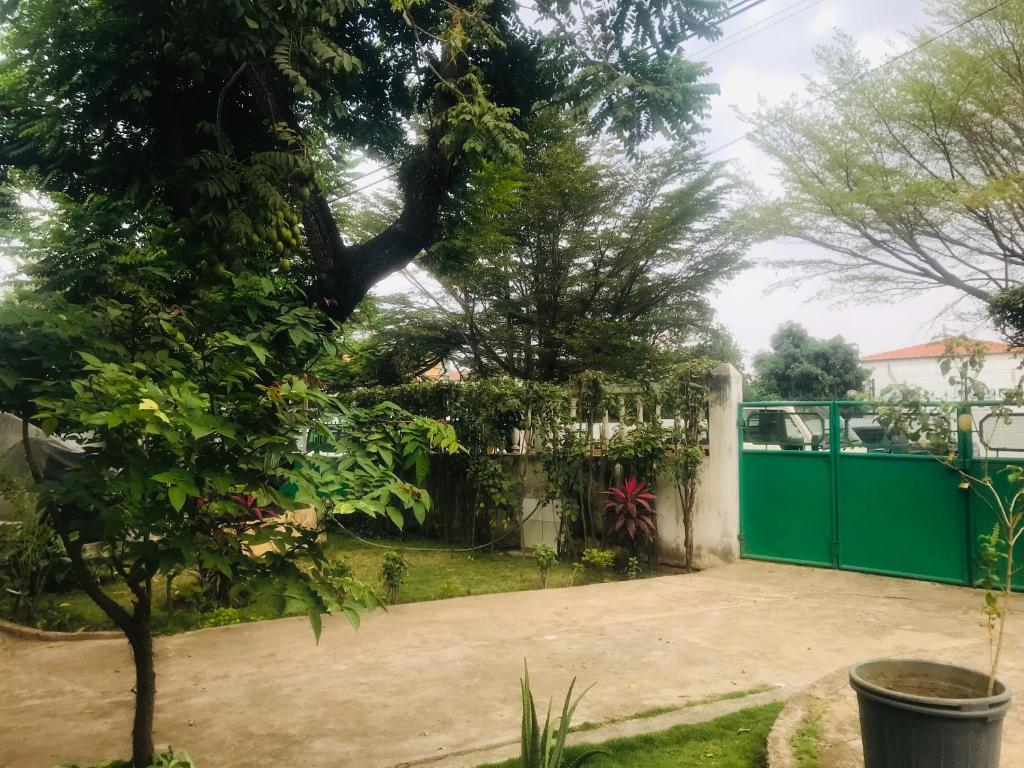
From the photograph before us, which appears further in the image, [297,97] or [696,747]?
[297,97]

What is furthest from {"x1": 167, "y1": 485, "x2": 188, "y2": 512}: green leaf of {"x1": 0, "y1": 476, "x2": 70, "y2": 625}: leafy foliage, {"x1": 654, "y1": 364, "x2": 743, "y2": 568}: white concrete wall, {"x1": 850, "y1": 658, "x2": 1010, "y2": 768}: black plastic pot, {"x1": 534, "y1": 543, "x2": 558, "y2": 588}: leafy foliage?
{"x1": 654, "y1": 364, "x2": 743, "y2": 568}: white concrete wall

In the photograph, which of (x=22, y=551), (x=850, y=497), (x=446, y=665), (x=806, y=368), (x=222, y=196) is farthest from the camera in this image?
(x=806, y=368)

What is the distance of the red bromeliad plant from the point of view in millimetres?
7914

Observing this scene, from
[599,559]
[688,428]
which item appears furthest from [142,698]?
[688,428]

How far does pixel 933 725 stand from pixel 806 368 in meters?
34.9

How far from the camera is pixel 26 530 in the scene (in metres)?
6.23

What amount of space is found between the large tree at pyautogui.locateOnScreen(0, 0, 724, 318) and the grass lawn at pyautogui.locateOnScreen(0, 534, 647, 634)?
8.80 ft

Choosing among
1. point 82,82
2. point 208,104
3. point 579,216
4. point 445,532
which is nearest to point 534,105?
point 208,104

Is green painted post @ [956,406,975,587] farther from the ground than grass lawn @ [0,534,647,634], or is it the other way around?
green painted post @ [956,406,975,587]

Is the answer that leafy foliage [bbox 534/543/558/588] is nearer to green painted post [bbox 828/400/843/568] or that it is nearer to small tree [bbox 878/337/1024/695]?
green painted post [bbox 828/400/843/568]

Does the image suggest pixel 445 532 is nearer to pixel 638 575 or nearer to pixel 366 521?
pixel 366 521

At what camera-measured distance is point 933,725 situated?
2559mm

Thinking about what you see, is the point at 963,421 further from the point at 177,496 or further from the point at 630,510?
the point at 177,496

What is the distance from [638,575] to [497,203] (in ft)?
15.1
